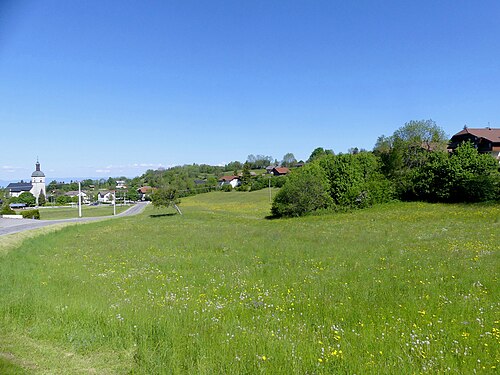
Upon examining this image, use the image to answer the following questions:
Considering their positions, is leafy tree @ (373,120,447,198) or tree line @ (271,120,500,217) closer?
tree line @ (271,120,500,217)

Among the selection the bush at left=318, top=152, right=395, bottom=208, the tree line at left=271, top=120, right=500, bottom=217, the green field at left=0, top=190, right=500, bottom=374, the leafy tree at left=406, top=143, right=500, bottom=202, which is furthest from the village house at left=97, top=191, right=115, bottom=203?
the green field at left=0, top=190, right=500, bottom=374

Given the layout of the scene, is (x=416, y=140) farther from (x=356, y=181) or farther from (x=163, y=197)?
(x=163, y=197)

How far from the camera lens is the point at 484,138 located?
84.0m

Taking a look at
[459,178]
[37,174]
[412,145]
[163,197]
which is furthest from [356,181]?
[37,174]

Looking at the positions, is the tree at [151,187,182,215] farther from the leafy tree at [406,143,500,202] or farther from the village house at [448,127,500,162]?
the village house at [448,127,500,162]

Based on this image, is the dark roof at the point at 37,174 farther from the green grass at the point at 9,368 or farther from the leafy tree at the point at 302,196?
the green grass at the point at 9,368

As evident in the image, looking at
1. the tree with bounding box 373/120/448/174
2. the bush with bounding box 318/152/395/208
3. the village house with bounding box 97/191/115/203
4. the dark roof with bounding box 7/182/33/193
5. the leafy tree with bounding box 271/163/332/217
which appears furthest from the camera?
the dark roof with bounding box 7/182/33/193

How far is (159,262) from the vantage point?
15.7 metres

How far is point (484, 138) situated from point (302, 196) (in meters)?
63.7

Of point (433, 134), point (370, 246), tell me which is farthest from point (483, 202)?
point (433, 134)

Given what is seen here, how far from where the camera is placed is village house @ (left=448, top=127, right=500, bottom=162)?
268 ft

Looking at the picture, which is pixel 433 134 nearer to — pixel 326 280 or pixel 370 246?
pixel 370 246

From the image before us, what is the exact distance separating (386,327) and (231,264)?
8.65 metres

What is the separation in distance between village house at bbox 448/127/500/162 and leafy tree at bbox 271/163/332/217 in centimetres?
5588
